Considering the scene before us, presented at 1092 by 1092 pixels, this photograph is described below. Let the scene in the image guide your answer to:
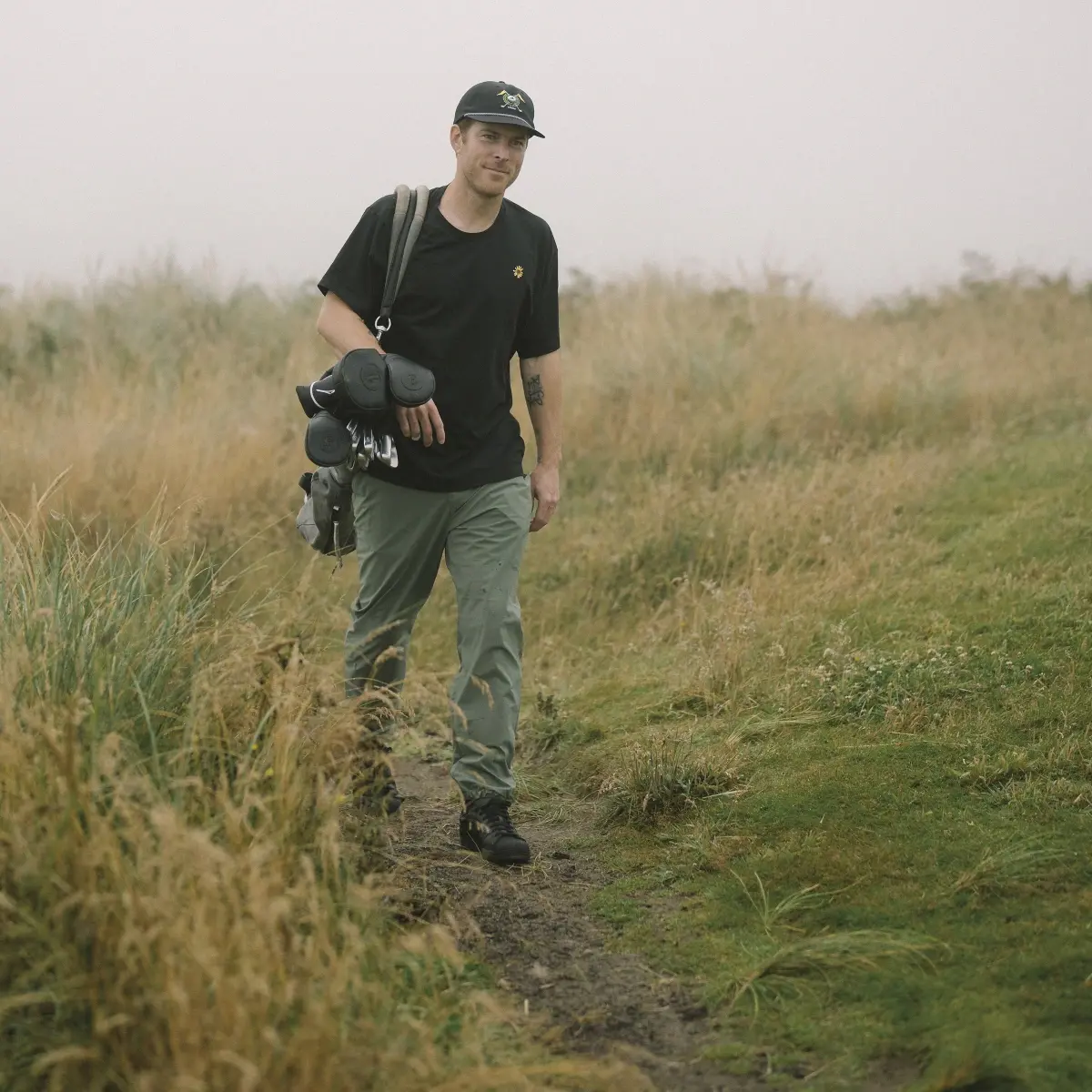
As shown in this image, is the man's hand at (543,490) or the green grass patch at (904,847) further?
the man's hand at (543,490)

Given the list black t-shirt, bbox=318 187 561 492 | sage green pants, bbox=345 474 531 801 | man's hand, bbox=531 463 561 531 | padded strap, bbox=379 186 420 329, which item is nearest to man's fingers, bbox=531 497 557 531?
man's hand, bbox=531 463 561 531

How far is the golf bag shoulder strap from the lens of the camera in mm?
4754

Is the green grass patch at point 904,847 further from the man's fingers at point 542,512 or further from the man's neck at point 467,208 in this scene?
the man's neck at point 467,208

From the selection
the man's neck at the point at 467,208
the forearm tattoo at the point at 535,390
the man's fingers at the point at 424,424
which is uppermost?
the man's neck at the point at 467,208

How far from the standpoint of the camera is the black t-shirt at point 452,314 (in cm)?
479

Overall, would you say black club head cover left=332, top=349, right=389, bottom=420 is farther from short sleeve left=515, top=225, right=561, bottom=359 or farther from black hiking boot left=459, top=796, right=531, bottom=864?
black hiking boot left=459, top=796, right=531, bottom=864

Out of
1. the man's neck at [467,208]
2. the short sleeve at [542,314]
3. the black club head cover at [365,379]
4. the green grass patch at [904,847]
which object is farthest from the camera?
the short sleeve at [542,314]

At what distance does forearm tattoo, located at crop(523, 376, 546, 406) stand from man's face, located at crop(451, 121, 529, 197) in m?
0.67

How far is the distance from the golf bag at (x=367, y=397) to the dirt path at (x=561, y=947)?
1.19 meters

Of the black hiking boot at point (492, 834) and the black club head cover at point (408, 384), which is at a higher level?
the black club head cover at point (408, 384)

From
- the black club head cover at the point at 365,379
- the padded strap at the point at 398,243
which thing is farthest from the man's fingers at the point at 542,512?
the padded strap at the point at 398,243

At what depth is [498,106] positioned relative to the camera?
4.72 meters

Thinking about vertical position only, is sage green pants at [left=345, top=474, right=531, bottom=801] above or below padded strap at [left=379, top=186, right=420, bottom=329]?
below

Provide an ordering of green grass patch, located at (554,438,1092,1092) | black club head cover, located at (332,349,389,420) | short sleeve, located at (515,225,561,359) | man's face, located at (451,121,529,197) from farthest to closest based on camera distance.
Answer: short sleeve, located at (515,225,561,359), man's face, located at (451,121,529,197), black club head cover, located at (332,349,389,420), green grass patch, located at (554,438,1092,1092)
